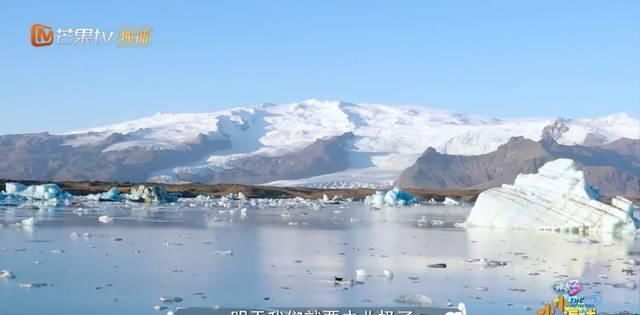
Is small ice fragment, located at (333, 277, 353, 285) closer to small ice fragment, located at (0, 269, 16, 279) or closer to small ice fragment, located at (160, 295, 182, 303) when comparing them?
small ice fragment, located at (160, 295, 182, 303)

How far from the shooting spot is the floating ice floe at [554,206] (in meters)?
29.2

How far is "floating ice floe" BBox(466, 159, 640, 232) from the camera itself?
29.2 m

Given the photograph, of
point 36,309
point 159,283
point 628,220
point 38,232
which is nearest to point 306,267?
point 159,283

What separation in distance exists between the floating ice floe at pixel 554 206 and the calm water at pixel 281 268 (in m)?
2.19

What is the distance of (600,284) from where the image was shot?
15391 millimetres

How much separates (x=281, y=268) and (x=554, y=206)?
16.9 metres

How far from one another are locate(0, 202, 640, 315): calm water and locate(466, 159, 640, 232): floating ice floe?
2.19 meters

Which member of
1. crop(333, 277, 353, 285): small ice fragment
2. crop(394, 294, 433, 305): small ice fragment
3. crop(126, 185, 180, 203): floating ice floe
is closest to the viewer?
crop(394, 294, 433, 305): small ice fragment

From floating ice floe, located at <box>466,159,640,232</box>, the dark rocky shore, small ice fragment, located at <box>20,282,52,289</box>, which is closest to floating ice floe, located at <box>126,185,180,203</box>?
the dark rocky shore

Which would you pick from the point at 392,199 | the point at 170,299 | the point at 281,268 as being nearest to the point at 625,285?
the point at 281,268

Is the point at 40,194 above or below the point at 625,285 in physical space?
above

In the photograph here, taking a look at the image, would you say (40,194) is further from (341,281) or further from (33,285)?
(341,281)

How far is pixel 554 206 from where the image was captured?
102ft

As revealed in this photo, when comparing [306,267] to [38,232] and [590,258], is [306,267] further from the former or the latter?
[38,232]
